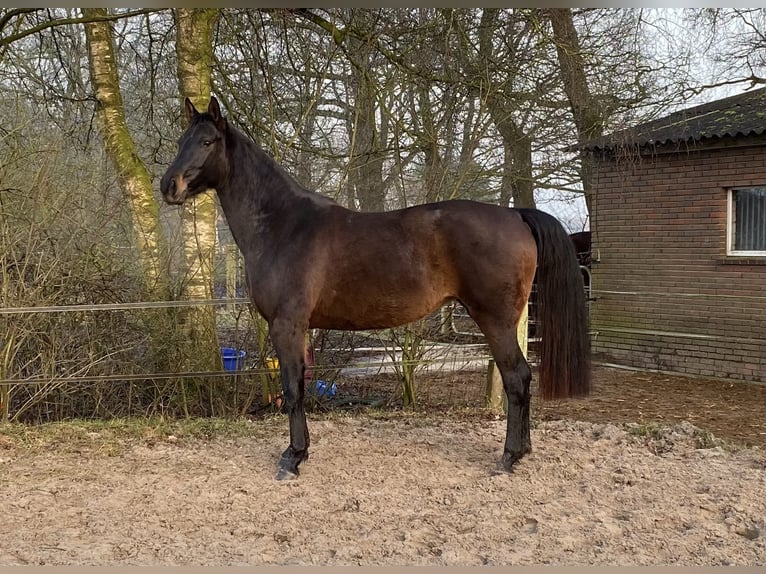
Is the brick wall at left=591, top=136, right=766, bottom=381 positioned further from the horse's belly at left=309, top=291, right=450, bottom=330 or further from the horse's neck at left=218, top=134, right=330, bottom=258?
the horse's neck at left=218, top=134, right=330, bottom=258

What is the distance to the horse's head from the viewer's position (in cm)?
380

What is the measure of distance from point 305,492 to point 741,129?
7628mm

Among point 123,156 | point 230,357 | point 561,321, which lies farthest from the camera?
point 230,357

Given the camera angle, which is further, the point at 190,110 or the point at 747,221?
the point at 747,221

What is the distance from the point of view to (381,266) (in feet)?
13.0

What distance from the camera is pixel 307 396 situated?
239 inches

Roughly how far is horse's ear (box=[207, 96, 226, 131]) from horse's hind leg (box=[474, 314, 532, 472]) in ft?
6.45

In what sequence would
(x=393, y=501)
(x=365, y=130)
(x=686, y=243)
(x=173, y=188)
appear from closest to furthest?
(x=393, y=501) → (x=173, y=188) → (x=365, y=130) → (x=686, y=243)

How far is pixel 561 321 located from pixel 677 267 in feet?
19.8

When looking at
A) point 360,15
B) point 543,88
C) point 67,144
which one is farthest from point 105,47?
point 543,88

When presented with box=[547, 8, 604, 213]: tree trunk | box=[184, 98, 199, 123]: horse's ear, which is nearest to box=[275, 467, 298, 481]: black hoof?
box=[184, 98, 199, 123]: horse's ear

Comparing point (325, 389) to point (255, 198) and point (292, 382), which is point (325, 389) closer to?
point (292, 382)

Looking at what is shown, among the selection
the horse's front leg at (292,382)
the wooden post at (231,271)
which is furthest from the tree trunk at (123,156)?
the horse's front leg at (292,382)

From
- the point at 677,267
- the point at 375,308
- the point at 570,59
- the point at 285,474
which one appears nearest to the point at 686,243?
the point at 677,267
